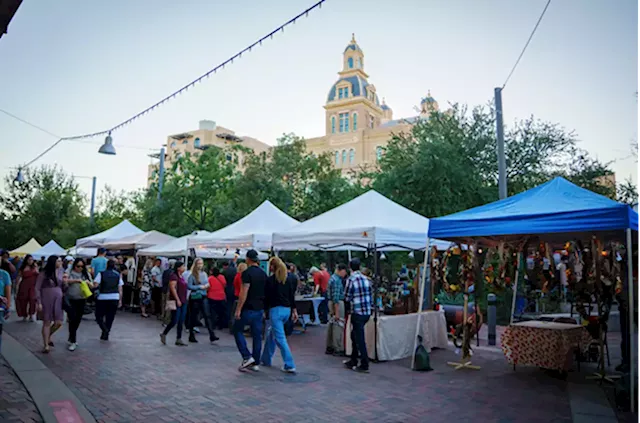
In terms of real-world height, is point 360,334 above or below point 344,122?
below

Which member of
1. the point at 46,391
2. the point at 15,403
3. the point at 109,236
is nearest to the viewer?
the point at 15,403

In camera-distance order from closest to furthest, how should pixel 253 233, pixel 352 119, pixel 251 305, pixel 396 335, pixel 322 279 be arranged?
1. pixel 251 305
2. pixel 396 335
3. pixel 253 233
4. pixel 322 279
5. pixel 352 119

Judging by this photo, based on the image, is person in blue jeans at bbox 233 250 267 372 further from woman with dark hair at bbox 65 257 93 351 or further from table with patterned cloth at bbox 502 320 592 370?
table with patterned cloth at bbox 502 320 592 370

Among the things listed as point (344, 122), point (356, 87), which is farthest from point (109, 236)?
point (356, 87)

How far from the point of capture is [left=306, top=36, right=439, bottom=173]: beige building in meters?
56.2


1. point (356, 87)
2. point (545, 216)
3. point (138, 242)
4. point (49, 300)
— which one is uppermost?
point (356, 87)

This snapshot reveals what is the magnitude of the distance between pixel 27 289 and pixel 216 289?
490 centimetres

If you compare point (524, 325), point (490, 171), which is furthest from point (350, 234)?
point (490, 171)

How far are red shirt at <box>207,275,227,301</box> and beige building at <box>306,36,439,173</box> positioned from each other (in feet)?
148

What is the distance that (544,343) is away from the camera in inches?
279

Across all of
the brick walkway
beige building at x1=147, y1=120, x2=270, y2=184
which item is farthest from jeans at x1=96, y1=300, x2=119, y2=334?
beige building at x1=147, y1=120, x2=270, y2=184

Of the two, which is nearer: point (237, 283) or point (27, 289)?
point (237, 283)

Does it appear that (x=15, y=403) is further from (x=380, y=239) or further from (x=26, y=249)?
(x=26, y=249)

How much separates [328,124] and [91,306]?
49.2 metres
